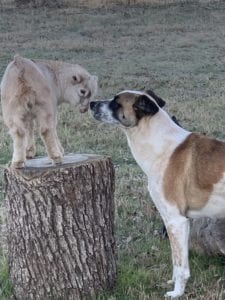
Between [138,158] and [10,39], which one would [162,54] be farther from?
[138,158]

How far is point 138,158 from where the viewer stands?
623 cm

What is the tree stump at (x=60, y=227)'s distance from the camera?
5.76 metres

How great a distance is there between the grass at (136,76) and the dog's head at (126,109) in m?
1.32

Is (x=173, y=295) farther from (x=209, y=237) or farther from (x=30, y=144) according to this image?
(x=30, y=144)

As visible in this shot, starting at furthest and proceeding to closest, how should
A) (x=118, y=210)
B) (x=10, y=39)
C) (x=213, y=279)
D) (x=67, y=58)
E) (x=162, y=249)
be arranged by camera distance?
(x=10, y=39) → (x=67, y=58) → (x=118, y=210) → (x=162, y=249) → (x=213, y=279)

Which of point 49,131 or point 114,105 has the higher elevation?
point 114,105

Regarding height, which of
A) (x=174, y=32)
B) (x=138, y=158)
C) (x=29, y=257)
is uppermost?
(x=138, y=158)

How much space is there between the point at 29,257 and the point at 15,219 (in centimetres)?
31

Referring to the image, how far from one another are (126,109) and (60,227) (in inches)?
42.7

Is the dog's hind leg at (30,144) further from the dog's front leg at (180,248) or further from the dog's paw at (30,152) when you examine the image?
the dog's front leg at (180,248)

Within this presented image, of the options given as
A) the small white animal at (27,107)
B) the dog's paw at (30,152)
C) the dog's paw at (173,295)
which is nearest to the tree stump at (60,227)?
the small white animal at (27,107)

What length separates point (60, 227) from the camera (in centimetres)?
579

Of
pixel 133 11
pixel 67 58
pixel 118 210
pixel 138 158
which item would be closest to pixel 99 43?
pixel 67 58

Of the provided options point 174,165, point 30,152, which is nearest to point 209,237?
point 174,165
